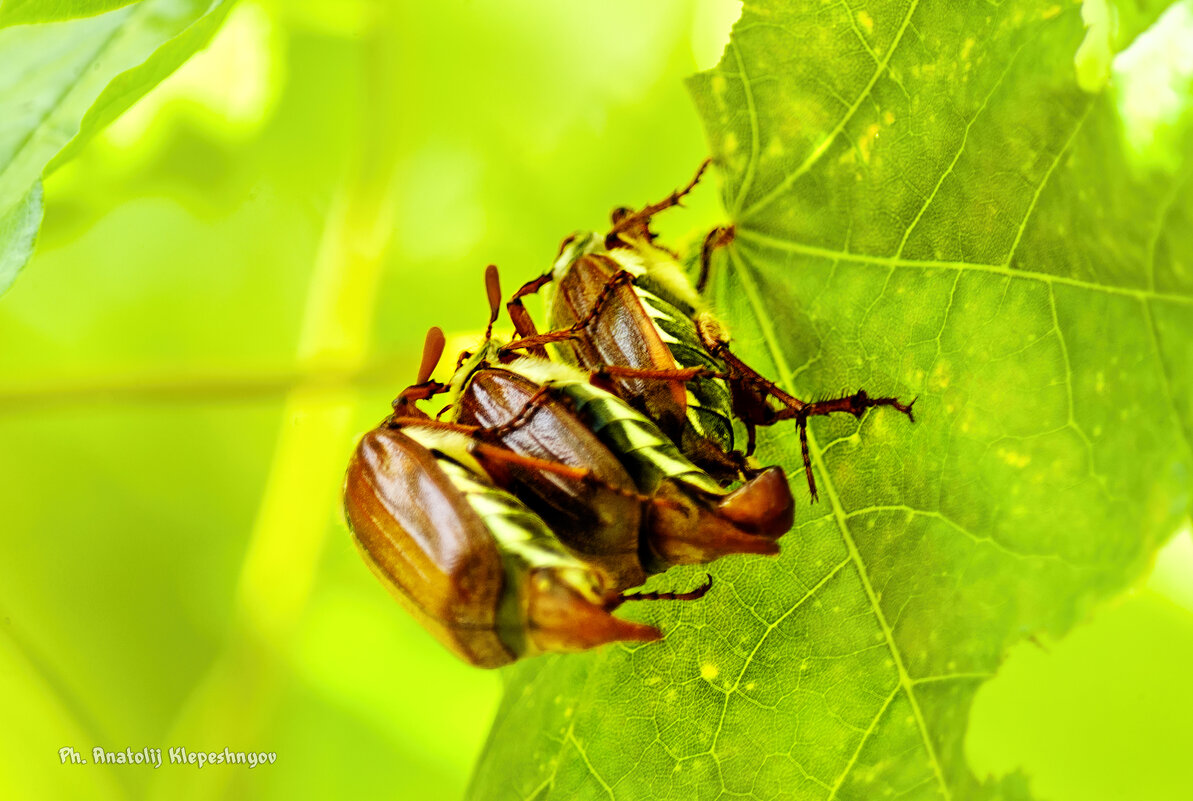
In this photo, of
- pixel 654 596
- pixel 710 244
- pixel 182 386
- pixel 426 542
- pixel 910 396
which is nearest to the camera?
pixel 426 542

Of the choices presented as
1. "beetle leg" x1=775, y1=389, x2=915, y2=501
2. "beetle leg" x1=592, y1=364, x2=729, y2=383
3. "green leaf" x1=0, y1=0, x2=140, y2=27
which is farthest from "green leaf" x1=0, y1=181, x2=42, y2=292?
"beetle leg" x1=775, y1=389, x2=915, y2=501

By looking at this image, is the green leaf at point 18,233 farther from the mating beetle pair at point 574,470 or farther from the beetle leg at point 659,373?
the beetle leg at point 659,373

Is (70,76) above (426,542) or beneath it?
above

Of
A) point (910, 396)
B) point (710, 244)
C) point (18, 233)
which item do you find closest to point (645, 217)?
point (710, 244)

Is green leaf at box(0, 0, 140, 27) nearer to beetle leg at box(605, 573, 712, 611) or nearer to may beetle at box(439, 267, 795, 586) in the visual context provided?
may beetle at box(439, 267, 795, 586)

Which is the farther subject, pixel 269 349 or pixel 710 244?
pixel 269 349

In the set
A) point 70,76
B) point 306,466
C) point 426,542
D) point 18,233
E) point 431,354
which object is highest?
point 70,76

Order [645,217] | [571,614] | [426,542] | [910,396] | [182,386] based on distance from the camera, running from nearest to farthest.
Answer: [571,614] < [426,542] < [910,396] < [645,217] < [182,386]

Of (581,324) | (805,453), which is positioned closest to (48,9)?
(581,324)

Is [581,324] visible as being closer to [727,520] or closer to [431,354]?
[431,354]
